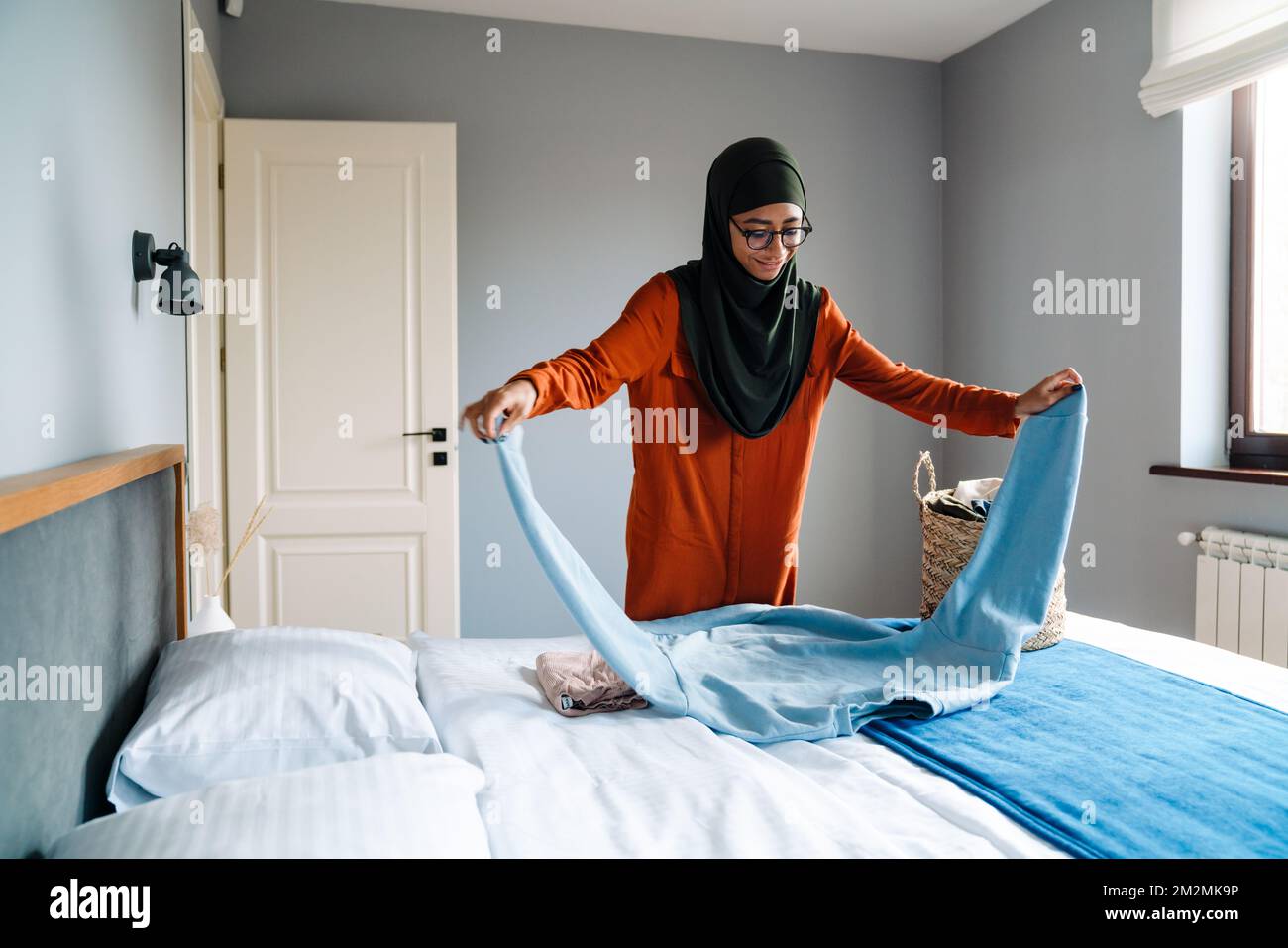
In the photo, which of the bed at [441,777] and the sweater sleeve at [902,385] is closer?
the bed at [441,777]

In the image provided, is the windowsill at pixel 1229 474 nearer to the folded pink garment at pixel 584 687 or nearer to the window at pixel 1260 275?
the window at pixel 1260 275

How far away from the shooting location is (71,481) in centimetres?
100

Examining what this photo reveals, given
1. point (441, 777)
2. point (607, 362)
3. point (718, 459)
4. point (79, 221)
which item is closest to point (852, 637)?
point (718, 459)

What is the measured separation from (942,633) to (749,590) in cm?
42

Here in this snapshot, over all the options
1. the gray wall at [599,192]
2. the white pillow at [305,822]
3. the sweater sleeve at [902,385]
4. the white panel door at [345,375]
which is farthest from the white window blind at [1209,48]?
the white pillow at [305,822]

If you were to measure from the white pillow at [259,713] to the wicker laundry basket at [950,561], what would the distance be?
1.15 metres

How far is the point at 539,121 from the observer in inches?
142

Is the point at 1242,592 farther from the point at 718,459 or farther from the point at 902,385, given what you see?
the point at 718,459

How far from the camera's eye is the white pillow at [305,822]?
2.85 feet

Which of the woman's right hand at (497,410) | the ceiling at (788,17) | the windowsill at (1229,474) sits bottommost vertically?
the windowsill at (1229,474)

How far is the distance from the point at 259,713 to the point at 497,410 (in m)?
0.55

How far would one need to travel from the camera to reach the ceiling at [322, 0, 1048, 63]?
3438mm

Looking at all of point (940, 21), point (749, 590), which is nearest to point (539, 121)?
point (940, 21)
